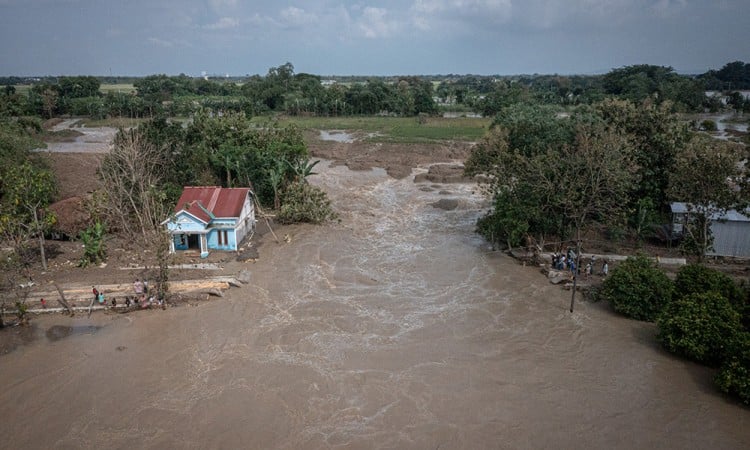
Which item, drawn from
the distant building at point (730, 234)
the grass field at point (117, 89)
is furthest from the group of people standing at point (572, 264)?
the grass field at point (117, 89)

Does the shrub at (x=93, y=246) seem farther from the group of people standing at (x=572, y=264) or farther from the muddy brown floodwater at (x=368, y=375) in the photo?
the group of people standing at (x=572, y=264)

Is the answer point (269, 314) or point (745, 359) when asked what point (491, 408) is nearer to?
point (745, 359)

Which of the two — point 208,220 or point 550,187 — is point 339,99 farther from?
point 550,187

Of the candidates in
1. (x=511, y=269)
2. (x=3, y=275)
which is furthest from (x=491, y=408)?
(x=3, y=275)

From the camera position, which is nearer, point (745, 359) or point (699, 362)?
point (745, 359)

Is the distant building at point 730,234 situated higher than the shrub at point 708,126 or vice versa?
the shrub at point 708,126

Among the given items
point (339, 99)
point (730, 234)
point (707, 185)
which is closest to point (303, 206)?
point (707, 185)
